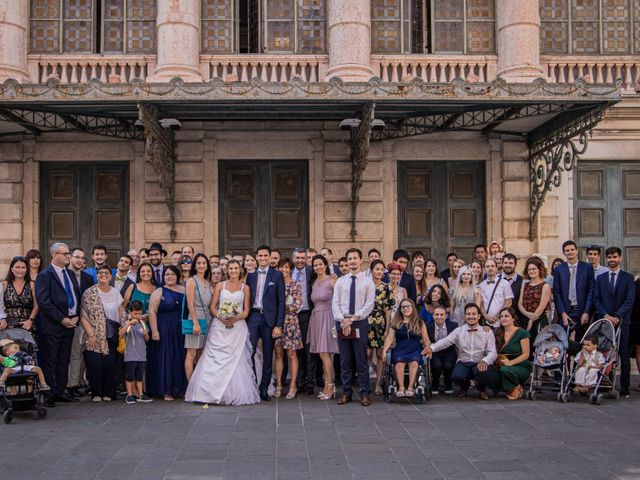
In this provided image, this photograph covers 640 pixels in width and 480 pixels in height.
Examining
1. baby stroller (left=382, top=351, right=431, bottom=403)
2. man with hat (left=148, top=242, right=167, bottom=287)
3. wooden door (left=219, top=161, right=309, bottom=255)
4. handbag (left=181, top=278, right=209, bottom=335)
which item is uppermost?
wooden door (left=219, top=161, right=309, bottom=255)

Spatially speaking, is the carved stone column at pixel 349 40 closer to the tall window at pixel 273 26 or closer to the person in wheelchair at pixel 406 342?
the tall window at pixel 273 26

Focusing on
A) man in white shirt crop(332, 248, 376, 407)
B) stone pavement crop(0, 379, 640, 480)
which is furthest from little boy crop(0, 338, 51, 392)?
man in white shirt crop(332, 248, 376, 407)

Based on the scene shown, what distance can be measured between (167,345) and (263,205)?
6.06 meters

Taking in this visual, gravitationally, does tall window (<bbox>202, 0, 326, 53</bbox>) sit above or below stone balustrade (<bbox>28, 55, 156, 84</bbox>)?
above

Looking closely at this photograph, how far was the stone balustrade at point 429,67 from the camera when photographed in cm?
1683

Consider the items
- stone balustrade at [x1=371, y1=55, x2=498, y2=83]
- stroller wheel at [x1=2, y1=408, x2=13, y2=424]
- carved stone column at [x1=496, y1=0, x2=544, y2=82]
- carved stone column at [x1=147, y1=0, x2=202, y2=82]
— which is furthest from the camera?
stone balustrade at [x1=371, y1=55, x2=498, y2=83]

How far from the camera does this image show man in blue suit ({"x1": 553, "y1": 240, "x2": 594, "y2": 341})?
1159 centimetres

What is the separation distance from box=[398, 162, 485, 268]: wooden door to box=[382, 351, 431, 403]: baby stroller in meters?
6.24

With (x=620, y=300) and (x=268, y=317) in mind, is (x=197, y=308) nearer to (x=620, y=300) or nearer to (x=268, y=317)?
(x=268, y=317)

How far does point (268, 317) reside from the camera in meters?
11.1

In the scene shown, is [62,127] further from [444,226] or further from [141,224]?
[444,226]

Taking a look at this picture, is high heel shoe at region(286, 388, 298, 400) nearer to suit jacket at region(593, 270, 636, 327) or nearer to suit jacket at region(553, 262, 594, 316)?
suit jacket at region(553, 262, 594, 316)

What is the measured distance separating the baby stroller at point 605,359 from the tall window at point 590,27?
27.1 feet

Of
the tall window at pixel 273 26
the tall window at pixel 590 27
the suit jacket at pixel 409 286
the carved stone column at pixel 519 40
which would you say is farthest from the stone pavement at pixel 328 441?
the tall window at pixel 590 27
